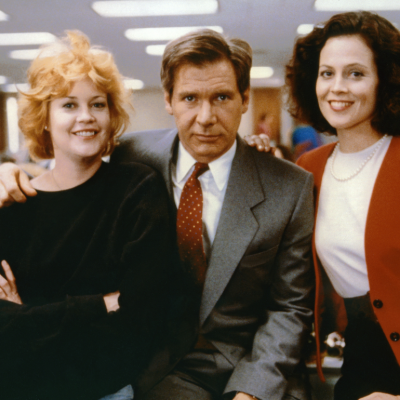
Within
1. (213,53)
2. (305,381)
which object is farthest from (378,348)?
(213,53)

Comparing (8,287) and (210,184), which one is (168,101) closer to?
(210,184)

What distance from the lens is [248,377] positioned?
3.76 feet

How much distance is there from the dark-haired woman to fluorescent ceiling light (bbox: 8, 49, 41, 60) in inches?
40.5

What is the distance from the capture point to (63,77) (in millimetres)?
1111

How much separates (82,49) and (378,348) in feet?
4.83

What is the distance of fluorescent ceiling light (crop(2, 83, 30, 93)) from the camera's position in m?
1.19

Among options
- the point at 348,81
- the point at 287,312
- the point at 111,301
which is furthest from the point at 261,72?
the point at 111,301

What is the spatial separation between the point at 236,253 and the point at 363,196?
512 millimetres

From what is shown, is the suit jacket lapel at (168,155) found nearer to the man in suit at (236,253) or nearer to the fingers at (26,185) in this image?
the man in suit at (236,253)

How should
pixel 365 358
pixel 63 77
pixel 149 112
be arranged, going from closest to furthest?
pixel 63 77, pixel 365 358, pixel 149 112

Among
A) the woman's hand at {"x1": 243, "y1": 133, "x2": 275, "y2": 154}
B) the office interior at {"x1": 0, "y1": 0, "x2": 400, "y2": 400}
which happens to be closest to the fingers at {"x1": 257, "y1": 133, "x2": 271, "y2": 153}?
the woman's hand at {"x1": 243, "y1": 133, "x2": 275, "y2": 154}

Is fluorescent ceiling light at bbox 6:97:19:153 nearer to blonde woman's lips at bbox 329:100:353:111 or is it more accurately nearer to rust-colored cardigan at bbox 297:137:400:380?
blonde woman's lips at bbox 329:100:353:111

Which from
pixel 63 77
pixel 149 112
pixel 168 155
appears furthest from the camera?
pixel 149 112

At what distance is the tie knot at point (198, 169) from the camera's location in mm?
1291
